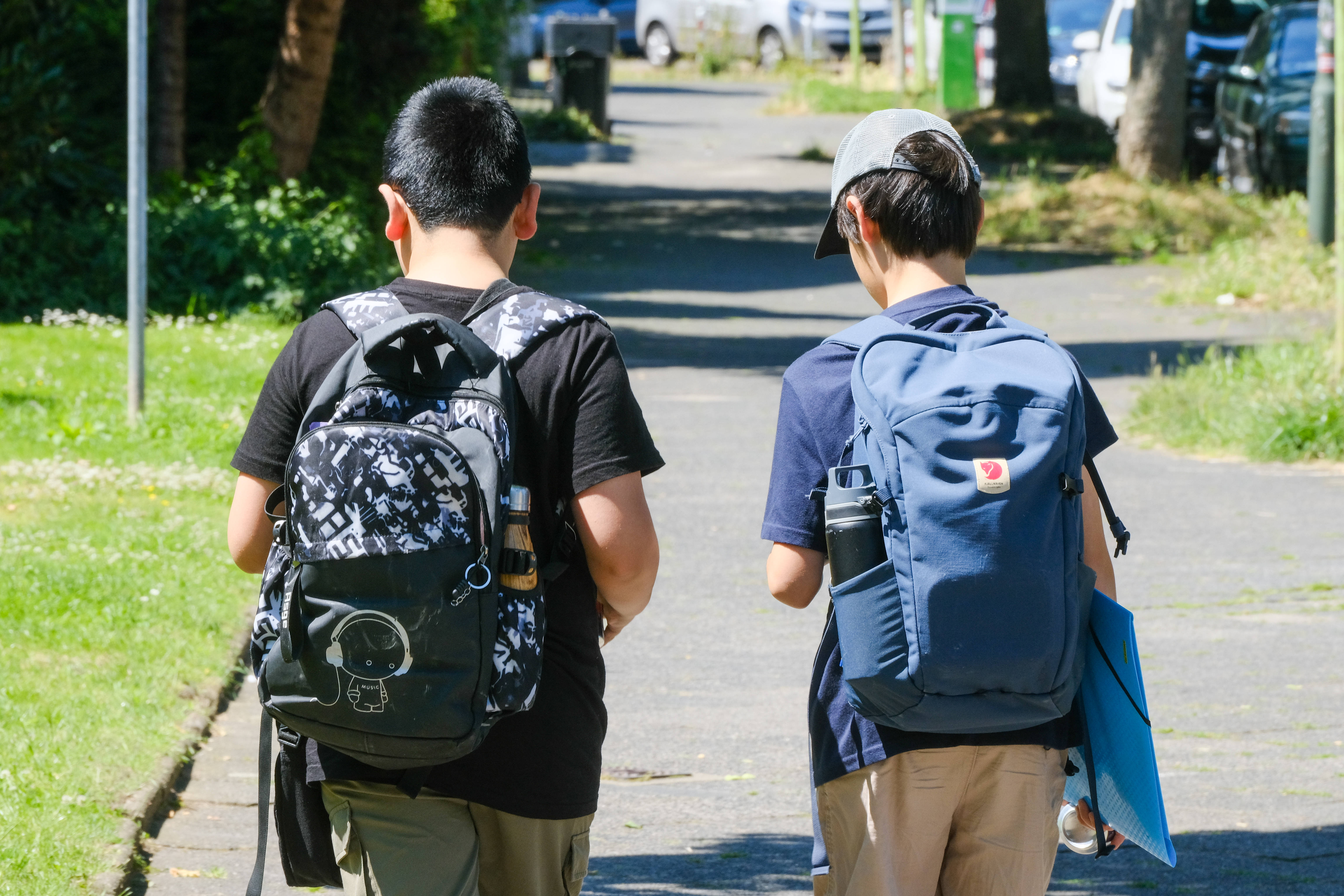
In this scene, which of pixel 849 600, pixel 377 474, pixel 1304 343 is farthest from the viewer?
pixel 1304 343

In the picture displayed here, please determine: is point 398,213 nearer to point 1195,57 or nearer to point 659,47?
point 1195,57

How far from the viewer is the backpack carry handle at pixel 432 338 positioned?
7.96 feet

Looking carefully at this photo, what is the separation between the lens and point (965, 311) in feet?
9.03

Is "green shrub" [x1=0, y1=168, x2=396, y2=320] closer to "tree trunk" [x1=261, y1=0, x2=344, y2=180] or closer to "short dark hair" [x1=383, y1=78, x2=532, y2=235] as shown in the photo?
"tree trunk" [x1=261, y1=0, x2=344, y2=180]

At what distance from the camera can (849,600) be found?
259cm

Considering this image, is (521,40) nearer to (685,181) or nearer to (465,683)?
(685,181)

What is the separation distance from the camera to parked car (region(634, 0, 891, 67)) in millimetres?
38938

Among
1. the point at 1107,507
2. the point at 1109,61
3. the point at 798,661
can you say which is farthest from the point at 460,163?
the point at 1109,61

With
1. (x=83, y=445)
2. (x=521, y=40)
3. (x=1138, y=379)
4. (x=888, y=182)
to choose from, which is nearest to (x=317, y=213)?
(x=83, y=445)

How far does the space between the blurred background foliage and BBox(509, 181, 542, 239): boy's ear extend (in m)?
9.95

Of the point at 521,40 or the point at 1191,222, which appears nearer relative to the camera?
the point at 1191,222

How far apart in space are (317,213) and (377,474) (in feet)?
42.7

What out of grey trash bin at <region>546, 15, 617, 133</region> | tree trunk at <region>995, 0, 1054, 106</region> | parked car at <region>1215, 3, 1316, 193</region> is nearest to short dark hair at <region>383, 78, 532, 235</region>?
parked car at <region>1215, 3, 1316, 193</region>

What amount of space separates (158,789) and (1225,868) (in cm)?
286
